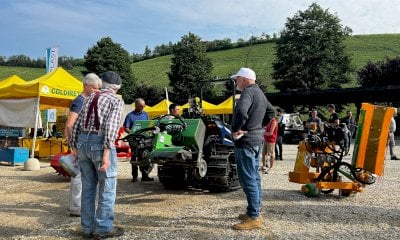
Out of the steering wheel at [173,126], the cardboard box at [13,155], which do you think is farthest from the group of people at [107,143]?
the cardboard box at [13,155]

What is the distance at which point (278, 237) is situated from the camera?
486 cm

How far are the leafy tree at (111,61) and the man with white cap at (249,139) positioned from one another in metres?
50.7

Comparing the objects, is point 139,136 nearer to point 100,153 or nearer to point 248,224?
point 100,153

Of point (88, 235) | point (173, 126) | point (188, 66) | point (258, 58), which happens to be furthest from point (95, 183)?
point (258, 58)

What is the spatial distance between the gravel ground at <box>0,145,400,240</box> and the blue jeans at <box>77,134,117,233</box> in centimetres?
26

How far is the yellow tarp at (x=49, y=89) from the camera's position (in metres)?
13.4

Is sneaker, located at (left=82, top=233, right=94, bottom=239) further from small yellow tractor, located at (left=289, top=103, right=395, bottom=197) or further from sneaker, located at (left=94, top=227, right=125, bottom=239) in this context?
small yellow tractor, located at (left=289, top=103, right=395, bottom=197)

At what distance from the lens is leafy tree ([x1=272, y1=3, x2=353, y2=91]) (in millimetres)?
48562

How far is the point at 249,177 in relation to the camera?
524 centimetres

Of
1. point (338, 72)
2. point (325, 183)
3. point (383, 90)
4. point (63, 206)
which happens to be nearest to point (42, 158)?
point (63, 206)

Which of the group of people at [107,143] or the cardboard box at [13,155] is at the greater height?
the group of people at [107,143]

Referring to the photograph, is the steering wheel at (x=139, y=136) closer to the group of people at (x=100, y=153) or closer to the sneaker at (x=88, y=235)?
the group of people at (x=100, y=153)

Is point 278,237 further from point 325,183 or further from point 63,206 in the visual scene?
point 63,206

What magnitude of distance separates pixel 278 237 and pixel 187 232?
999 millimetres
